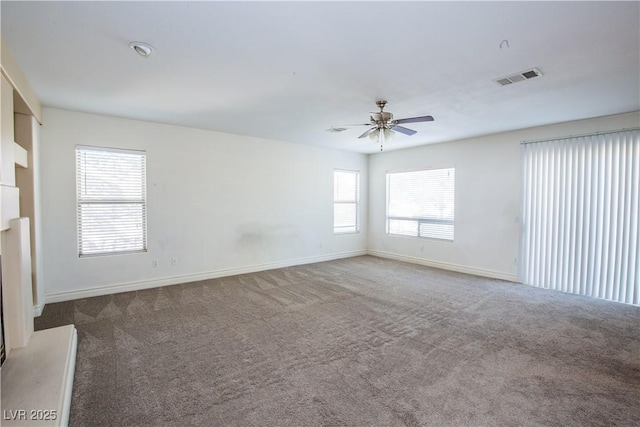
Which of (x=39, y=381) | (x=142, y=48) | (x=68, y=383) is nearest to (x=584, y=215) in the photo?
(x=142, y=48)

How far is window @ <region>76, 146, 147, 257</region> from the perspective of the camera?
14.7ft

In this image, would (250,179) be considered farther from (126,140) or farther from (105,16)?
(105,16)

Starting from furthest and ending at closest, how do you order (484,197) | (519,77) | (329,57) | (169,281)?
(484,197), (169,281), (519,77), (329,57)

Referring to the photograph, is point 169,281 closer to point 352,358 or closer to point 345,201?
point 352,358

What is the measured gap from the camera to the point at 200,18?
2156mm

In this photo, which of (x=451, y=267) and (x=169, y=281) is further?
(x=451, y=267)

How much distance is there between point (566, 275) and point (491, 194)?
176cm

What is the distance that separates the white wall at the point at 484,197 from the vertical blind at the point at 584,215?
175mm

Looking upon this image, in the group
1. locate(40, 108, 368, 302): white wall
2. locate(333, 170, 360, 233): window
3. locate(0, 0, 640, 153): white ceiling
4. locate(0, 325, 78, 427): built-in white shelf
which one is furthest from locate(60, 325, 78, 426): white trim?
locate(333, 170, 360, 233): window

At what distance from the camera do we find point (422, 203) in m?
6.93

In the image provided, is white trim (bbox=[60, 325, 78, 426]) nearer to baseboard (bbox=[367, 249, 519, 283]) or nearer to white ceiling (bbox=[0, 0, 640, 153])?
white ceiling (bbox=[0, 0, 640, 153])

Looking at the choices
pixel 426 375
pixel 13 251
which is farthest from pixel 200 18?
pixel 426 375

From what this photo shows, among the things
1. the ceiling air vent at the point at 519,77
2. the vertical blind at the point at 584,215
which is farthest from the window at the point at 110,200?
the vertical blind at the point at 584,215

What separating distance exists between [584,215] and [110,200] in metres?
7.22
